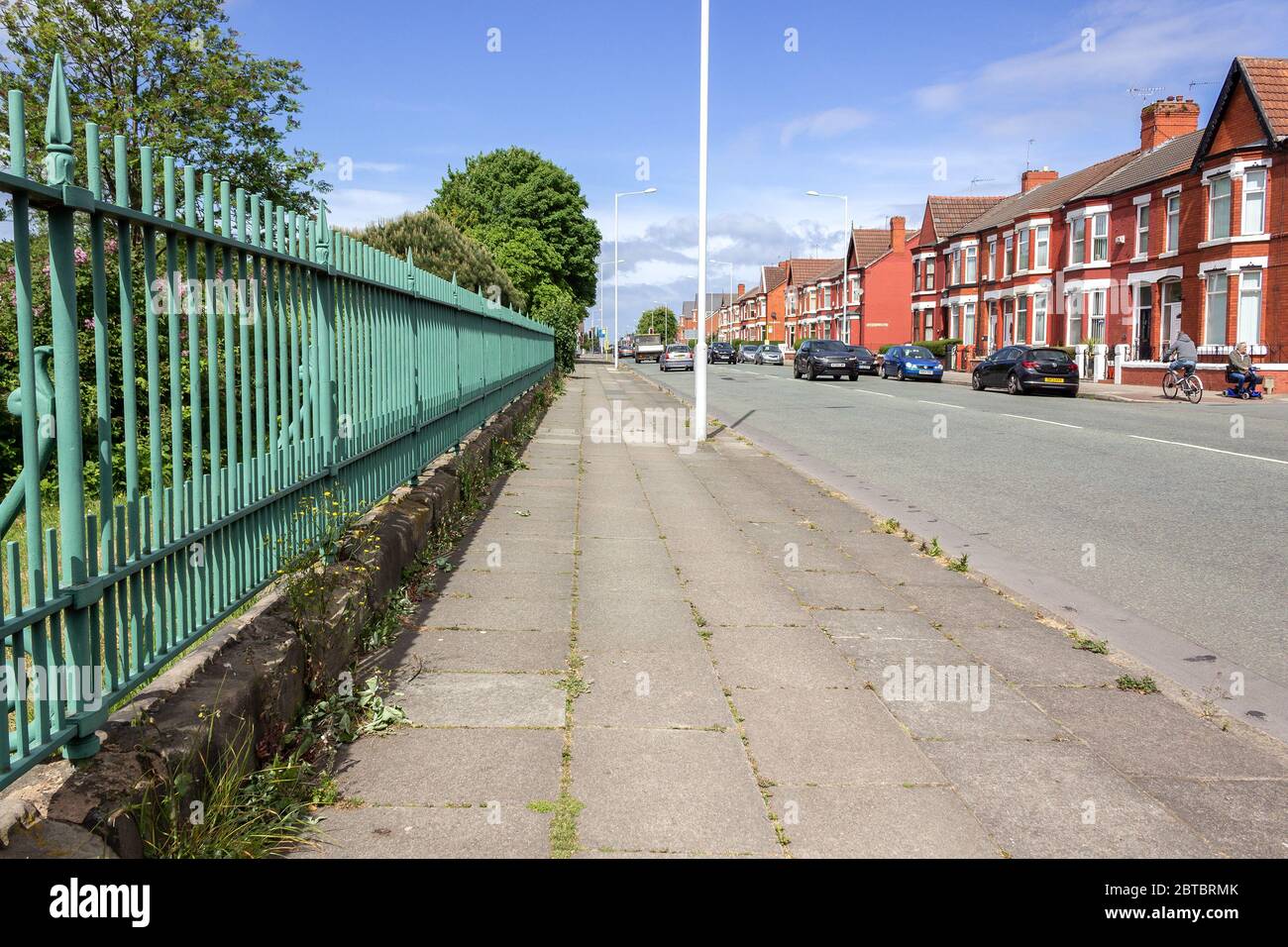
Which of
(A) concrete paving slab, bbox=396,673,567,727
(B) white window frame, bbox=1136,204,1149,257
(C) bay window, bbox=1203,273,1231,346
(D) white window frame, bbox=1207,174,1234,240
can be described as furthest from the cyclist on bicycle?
(A) concrete paving slab, bbox=396,673,567,727

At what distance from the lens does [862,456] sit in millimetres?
14289

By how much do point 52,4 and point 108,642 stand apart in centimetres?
2802

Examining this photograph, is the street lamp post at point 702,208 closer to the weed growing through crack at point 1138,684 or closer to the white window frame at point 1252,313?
the weed growing through crack at point 1138,684

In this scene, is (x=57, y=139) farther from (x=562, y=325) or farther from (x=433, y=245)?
(x=562, y=325)

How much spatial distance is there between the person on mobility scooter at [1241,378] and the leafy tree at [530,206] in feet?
124

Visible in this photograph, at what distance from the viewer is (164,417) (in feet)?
12.0

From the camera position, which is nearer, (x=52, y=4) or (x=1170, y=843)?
(x=1170, y=843)

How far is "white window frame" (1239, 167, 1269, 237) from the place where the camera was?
3028 cm

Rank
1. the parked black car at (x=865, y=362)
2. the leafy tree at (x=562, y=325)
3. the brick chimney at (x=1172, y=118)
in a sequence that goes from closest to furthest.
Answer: the leafy tree at (x=562, y=325) < the brick chimney at (x=1172, y=118) < the parked black car at (x=865, y=362)

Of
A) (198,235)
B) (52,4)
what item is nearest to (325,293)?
(198,235)

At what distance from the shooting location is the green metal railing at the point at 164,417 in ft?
8.75

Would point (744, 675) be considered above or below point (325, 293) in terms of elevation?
below

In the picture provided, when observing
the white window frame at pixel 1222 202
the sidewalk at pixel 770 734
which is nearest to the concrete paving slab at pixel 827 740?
the sidewalk at pixel 770 734

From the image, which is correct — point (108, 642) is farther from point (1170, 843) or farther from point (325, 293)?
point (1170, 843)
